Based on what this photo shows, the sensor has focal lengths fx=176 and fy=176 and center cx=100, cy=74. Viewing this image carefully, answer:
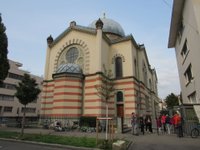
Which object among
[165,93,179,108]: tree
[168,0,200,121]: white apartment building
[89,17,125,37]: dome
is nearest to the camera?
[168,0,200,121]: white apartment building

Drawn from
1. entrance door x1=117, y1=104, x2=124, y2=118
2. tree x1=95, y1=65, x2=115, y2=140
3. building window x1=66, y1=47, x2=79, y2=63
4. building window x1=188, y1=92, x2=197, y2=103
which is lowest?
entrance door x1=117, y1=104, x2=124, y2=118

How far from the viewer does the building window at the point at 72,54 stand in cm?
2634

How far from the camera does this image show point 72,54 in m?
26.8

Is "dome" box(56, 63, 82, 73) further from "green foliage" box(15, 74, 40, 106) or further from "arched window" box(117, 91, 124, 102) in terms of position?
"green foliage" box(15, 74, 40, 106)

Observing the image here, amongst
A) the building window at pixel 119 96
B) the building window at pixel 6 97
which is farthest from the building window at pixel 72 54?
the building window at pixel 6 97

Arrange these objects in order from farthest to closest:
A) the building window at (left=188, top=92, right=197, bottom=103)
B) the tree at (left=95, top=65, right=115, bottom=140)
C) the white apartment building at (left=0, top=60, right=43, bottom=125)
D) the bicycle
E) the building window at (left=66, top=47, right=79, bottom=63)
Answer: the white apartment building at (left=0, top=60, right=43, bottom=125), the building window at (left=66, top=47, right=79, bottom=63), the tree at (left=95, top=65, right=115, bottom=140), the building window at (left=188, top=92, right=197, bottom=103), the bicycle

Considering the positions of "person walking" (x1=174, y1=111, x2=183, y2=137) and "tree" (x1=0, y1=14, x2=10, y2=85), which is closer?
"person walking" (x1=174, y1=111, x2=183, y2=137)

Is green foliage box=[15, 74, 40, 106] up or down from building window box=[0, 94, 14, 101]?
down

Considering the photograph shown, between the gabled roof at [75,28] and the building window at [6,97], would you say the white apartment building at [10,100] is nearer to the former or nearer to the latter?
the building window at [6,97]

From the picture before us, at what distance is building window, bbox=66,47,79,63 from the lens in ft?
86.4

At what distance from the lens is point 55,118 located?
21.3m

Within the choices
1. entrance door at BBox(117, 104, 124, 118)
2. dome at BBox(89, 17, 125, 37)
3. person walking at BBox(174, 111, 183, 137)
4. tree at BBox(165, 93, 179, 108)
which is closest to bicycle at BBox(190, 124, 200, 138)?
person walking at BBox(174, 111, 183, 137)

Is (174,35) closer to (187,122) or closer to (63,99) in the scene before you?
(187,122)

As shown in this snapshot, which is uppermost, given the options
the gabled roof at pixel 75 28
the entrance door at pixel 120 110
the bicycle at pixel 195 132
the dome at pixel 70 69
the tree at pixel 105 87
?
the gabled roof at pixel 75 28
